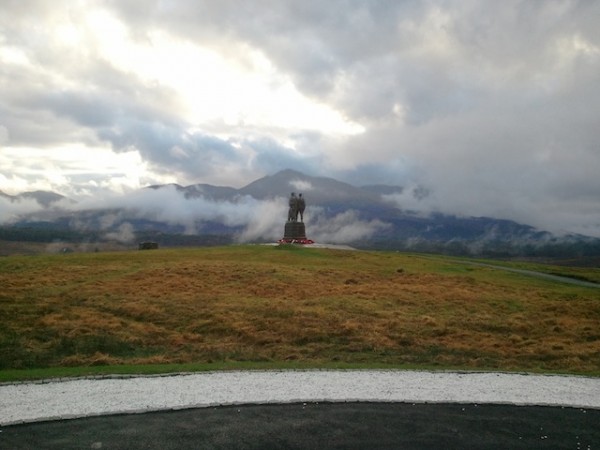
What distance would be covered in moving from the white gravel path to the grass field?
2390 millimetres

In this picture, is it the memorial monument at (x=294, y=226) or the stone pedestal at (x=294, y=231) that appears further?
the stone pedestal at (x=294, y=231)

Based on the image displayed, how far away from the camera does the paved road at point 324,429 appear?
1467 cm

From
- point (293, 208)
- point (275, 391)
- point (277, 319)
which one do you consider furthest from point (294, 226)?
point (275, 391)

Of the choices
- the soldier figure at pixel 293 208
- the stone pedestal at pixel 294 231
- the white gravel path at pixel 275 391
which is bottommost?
the white gravel path at pixel 275 391

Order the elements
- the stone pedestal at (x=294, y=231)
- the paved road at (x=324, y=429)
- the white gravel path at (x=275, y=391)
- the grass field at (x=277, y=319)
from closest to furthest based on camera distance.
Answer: the paved road at (x=324, y=429), the white gravel path at (x=275, y=391), the grass field at (x=277, y=319), the stone pedestal at (x=294, y=231)

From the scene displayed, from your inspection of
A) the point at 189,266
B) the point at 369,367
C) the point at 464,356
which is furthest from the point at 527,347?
the point at 189,266

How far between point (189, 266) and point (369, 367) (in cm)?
3609

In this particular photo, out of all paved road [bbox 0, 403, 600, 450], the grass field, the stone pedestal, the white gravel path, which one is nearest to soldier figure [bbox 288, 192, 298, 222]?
the stone pedestal

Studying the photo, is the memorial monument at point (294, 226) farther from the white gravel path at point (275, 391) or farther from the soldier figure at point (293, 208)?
the white gravel path at point (275, 391)

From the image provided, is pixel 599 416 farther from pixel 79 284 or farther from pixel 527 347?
pixel 79 284

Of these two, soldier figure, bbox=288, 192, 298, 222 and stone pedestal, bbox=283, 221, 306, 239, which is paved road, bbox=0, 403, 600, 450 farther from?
soldier figure, bbox=288, 192, 298, 222

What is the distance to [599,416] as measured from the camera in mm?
17766

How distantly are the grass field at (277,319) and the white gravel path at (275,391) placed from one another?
7.84 feet

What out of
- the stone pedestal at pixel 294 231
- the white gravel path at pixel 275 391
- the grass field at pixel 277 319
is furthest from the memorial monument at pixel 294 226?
the white gravel path at pixel 275 391
